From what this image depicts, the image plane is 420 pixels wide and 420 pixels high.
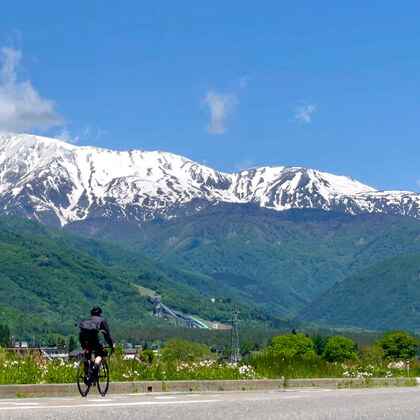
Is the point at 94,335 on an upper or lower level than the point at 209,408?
upper

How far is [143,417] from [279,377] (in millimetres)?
21770

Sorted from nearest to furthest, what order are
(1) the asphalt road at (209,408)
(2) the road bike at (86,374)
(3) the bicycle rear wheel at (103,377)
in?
(1) the asphalt road at (209,408) → (2) the road bike at (86,374) → (3) the bicycle rear wheel at (103,377)

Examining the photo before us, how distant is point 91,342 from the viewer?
2783 cm

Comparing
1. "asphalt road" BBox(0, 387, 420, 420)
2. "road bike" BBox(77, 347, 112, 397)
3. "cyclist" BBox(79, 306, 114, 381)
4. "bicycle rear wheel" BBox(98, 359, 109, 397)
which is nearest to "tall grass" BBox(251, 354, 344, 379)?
"asphalt road" BBox(0, 387, 420, 420)

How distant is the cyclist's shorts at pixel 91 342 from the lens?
27.7 metres

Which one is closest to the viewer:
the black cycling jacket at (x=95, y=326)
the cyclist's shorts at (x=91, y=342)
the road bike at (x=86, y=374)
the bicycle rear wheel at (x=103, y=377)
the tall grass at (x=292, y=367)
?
the black cycling jacket at (x=95, y=326)

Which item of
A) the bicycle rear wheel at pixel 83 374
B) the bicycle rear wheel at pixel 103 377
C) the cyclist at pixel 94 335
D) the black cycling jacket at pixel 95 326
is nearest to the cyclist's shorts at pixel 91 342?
the cyclist at pixel 94 335

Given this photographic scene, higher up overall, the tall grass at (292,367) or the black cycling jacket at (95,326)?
the black cycling jacket at (95,326)

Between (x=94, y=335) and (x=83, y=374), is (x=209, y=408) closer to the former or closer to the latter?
(x=94, y=335)

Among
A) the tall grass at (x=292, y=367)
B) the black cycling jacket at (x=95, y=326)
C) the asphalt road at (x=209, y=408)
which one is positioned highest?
the black cycling jacket at (x=95, y=326)

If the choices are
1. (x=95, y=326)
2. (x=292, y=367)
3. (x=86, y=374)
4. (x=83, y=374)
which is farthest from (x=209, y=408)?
(x=292, y=367)

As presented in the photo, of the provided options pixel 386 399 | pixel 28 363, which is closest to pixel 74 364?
pixel 28 363

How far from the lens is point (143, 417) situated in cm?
2111

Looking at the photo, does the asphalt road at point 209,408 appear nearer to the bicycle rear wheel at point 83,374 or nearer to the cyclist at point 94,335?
the bicycle rear wheel at point 83,374
